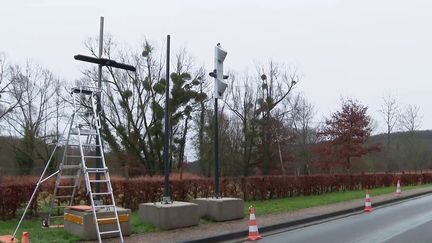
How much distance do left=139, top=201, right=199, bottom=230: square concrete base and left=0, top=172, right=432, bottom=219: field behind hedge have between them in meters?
3.70

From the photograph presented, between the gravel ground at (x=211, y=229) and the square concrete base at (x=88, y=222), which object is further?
the gravel ground at (x=211, y=229)

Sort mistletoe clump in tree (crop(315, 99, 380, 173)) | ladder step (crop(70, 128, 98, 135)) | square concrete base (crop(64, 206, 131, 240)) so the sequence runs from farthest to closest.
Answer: mistletoe clump in tree (crop(315, 99, 380, 173)) < ladder step (crop(70, 128, 98, 135)) < square concrete base (crop(64, 206, 131, 240))

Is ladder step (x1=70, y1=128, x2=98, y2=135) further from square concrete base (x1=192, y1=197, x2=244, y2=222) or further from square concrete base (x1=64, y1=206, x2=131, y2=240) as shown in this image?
square concrete base (x1=192, y1=197, x2=244, y2=222)

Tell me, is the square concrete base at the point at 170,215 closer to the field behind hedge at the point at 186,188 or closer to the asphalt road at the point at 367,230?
the asphalt road at the point at 367,230

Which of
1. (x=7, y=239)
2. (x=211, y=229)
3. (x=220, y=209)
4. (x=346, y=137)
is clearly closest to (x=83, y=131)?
(x=7, y=239)

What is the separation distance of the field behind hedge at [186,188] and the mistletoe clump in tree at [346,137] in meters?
6.11

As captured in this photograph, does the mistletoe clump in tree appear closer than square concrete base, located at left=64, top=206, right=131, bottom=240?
No

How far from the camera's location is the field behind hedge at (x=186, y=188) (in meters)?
13.4

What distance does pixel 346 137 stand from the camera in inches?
1638

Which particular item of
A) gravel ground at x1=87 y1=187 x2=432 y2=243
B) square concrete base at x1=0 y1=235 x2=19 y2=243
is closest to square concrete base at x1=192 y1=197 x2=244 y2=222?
gravel ground at x1=87 y1=187 x2=432 y2=243

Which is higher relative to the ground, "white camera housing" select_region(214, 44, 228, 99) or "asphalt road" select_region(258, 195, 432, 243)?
"white camera housing" select_region(214, 44, 228, 99)

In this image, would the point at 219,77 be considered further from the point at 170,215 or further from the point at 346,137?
the point at 346,137

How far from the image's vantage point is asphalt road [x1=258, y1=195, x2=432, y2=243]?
1104cm

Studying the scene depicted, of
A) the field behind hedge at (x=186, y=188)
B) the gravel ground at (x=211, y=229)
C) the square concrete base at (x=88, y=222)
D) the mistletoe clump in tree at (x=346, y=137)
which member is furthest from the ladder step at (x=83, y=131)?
the mistletoe clump in tree at (x=346, y=137)
